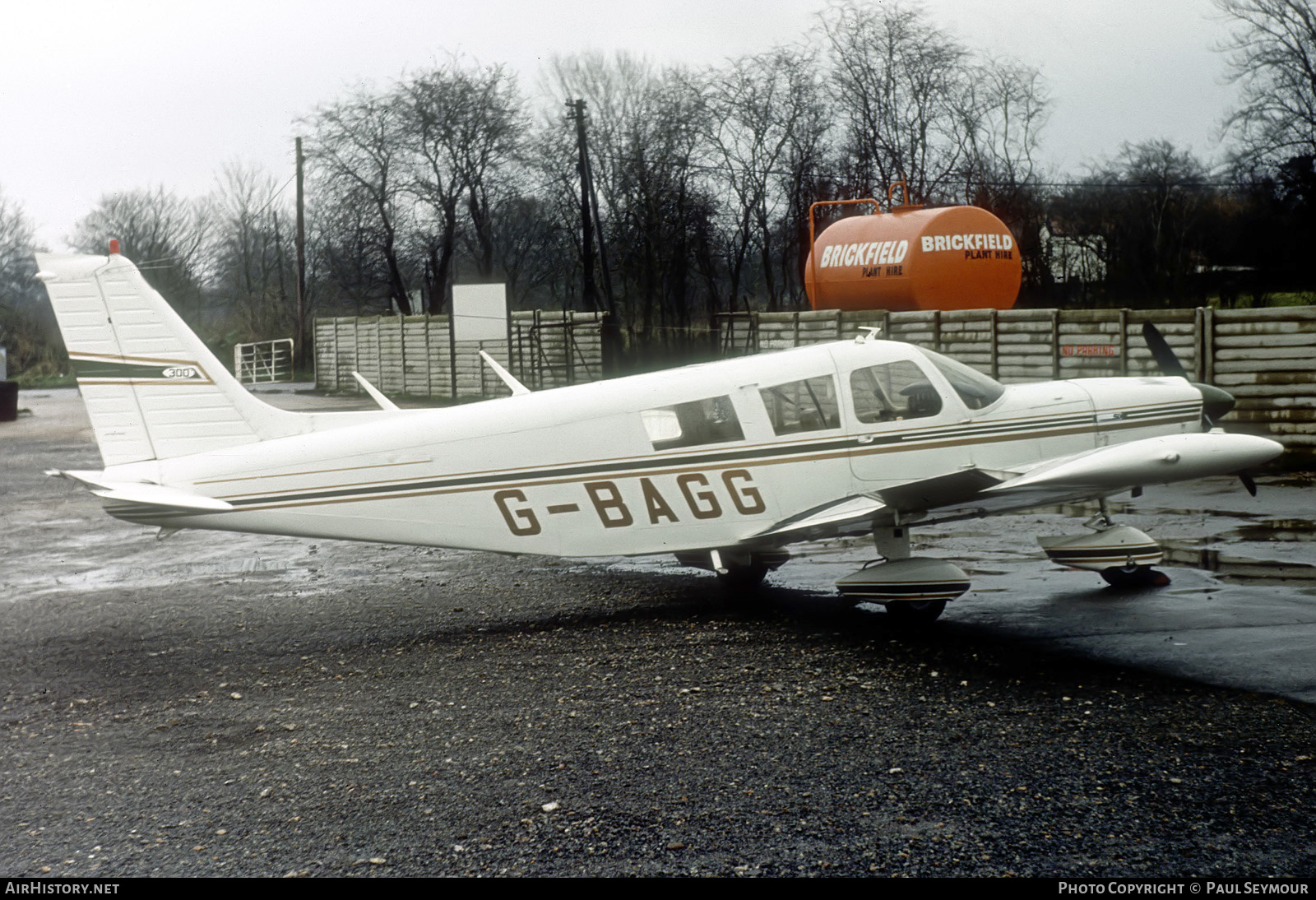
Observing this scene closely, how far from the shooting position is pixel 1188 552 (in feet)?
34.6

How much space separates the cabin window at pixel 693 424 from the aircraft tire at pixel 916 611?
1.62 meters

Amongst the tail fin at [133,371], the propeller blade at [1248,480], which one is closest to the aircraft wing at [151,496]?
the tail fin at [133,371]

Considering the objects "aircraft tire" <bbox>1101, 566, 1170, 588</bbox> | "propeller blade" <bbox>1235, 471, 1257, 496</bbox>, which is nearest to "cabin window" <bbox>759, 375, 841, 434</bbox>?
"aircraft tire" <bbox>1101, 566, 1170, 588</bbox>

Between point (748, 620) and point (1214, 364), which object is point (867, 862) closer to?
point (748, 620)

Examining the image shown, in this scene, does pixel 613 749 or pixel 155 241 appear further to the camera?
pixel 155 241

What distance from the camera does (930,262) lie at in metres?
21.1

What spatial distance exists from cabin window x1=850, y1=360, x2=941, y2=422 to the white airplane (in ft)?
0.04

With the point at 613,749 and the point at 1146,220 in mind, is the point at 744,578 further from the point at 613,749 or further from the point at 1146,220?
the point at 1146,220

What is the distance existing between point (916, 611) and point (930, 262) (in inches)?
542

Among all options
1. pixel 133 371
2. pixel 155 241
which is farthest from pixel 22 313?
pixel 133 371

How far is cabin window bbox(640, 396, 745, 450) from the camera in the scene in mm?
8586

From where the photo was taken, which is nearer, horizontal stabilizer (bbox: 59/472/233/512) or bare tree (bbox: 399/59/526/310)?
horizontal stabilizer (bbox: 59/472/233/512)

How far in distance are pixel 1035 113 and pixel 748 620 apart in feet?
128

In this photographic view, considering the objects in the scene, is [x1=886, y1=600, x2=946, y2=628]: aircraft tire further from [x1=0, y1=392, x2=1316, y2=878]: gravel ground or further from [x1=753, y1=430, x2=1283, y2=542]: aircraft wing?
[x1=753, y1=430, x2=1283, y2=542]: aircraft wing
